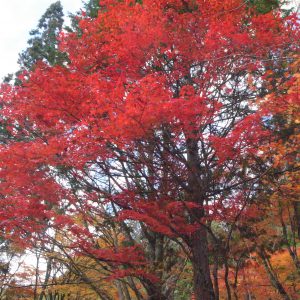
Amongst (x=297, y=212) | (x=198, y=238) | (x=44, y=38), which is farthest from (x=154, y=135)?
(x=44, y=38)

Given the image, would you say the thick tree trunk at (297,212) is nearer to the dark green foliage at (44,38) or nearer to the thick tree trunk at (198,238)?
the thick tree trunk at (198,238)

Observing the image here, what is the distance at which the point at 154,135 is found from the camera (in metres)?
6.82

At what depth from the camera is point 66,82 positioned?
7527 mm

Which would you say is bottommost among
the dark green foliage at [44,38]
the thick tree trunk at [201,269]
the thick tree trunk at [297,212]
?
the thick tree trunk at [201,269]

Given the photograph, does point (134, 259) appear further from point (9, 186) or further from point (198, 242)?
point (9, 186)

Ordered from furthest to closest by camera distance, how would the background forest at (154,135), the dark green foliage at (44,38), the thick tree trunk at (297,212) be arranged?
1. the dark green foliage at (44,38)
2. the thick tree trunk at (297,212)
3. the background forest at (154,135)

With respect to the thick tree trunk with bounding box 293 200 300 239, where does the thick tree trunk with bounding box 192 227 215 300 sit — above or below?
below

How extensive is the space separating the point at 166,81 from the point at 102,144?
281cm

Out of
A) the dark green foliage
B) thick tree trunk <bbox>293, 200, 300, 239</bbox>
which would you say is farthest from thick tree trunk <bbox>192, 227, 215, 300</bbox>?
the dark green foliage

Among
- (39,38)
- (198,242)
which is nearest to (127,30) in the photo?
(198,242)

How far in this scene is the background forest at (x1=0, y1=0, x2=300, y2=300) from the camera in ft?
21.6

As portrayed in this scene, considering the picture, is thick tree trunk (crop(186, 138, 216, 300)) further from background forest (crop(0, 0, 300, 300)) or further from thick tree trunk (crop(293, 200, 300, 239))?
thick tree trunk (crop(293, 200, 300, 239))

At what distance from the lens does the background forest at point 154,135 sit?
6598mm

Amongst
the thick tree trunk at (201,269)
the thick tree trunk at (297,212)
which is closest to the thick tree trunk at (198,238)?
the thick tree trunk at (201,269)
